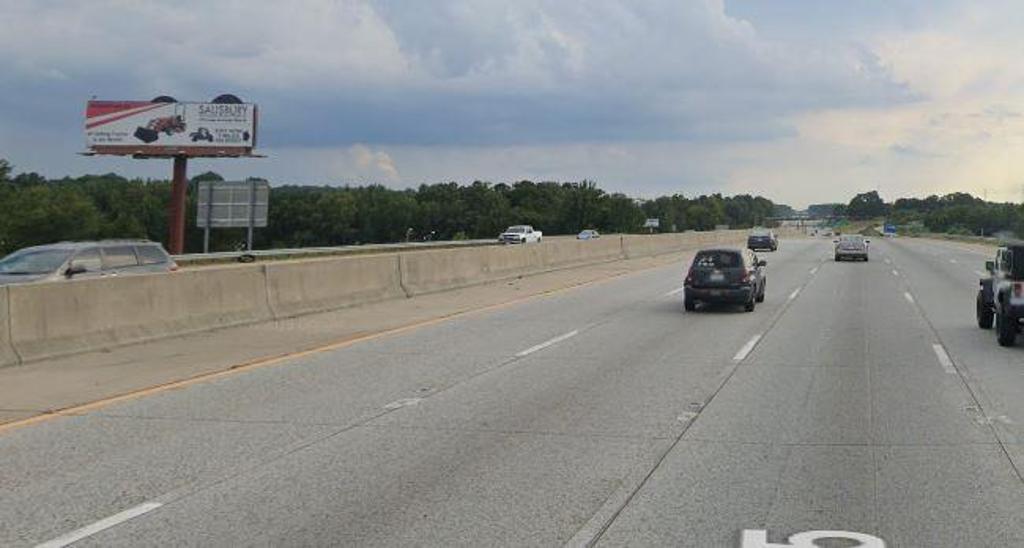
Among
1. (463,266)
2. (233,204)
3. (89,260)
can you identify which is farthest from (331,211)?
(89,260)

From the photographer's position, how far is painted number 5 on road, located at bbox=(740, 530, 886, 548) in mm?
5641

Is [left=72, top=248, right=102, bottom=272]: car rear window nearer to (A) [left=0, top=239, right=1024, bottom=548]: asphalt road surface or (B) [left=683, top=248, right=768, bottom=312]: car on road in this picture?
(A) [left=0, top=239, right=1024, bottom=548]: asphalt road surface

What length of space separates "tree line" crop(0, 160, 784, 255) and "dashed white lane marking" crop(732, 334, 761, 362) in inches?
3953

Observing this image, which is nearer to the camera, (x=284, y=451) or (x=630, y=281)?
(x=284, y=451)

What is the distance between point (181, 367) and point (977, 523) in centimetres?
985

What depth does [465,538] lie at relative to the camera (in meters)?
5.73

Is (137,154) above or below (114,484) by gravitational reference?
above

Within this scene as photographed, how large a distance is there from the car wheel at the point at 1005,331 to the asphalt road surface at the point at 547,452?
0.40 meters

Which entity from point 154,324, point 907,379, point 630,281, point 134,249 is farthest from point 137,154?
point 907,379

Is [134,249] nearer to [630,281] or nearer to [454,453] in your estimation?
[454,453]

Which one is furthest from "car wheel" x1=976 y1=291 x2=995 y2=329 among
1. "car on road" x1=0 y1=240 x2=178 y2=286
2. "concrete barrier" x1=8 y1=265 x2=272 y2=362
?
"car on road" x1=0 y1=240 x2=178 y2=286

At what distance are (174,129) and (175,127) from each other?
150 mm

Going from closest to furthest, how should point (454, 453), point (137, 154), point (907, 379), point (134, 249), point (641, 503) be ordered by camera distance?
point (641, 503)
point (454, 453)
point (907, 379)
point (134, 249)
point (137, 154)

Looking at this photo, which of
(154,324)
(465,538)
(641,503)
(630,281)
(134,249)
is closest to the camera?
(465,538)
